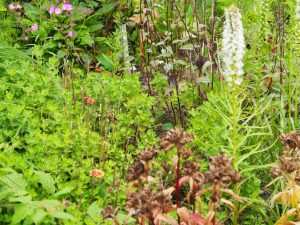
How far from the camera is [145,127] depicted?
3.54m

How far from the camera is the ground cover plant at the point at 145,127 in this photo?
2105 millimetres

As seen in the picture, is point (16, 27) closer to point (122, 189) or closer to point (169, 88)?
point (169, 88)

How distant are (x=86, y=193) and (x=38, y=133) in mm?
351

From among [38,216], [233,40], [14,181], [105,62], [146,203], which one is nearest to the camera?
[146,203]

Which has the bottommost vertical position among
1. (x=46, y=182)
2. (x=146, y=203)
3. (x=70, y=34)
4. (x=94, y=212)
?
(x=94, y=212)

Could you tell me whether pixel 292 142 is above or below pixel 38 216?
above

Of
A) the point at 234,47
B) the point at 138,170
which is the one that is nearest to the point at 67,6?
the point at 234,47

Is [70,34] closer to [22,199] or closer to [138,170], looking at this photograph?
[22,199]

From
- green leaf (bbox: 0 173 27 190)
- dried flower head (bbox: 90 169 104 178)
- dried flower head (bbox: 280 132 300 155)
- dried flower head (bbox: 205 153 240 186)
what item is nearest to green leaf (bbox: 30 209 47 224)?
green leaf (bbox: 0 173 27 190)

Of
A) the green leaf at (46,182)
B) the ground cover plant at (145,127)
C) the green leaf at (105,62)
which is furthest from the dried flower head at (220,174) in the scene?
the green leaf at (105,62)

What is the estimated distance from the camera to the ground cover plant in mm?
2105

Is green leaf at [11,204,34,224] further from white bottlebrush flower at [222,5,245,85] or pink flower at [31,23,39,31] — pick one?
pink flower at [31,23,39,31]

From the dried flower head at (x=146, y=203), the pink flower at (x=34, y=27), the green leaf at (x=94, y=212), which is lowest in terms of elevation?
the green leaf at (x=94, y=212)

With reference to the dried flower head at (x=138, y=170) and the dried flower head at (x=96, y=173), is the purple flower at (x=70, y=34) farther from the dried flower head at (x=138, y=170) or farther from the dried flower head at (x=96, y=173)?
the dried flower head at (x=138, y=170)
